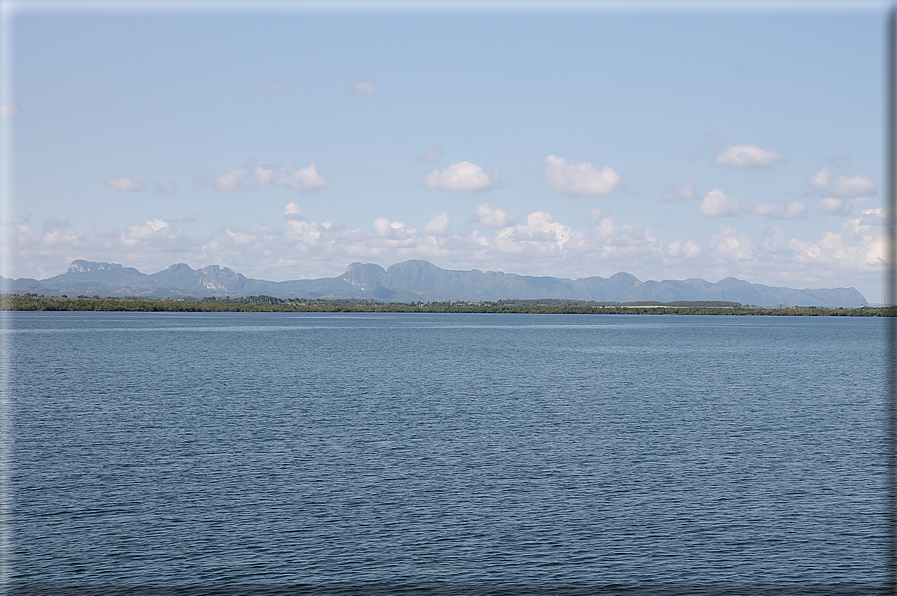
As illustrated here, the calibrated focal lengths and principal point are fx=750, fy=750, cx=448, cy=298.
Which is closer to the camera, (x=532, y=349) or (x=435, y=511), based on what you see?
(x=435, y=511)

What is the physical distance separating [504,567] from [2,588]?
13520mm

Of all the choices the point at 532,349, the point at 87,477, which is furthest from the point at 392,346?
the point at 87,477

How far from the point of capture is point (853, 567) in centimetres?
2148

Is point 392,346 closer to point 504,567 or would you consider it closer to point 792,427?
point 792,427

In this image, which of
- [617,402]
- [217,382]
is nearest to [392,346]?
[217,382]

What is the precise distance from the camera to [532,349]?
114625 millimetres

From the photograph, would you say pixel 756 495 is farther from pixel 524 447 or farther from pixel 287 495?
pixel 287 495

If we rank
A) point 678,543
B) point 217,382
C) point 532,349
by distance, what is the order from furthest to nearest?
point 532,349, point 217,382, point 678,543

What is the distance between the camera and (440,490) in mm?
28016

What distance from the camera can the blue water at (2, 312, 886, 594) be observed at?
20922 millimetres

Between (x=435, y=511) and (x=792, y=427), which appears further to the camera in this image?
(x=792, y=427)

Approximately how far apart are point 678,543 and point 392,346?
319 ft

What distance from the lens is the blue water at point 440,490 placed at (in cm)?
2092

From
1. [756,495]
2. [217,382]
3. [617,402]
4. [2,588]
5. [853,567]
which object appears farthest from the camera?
[217,382]
